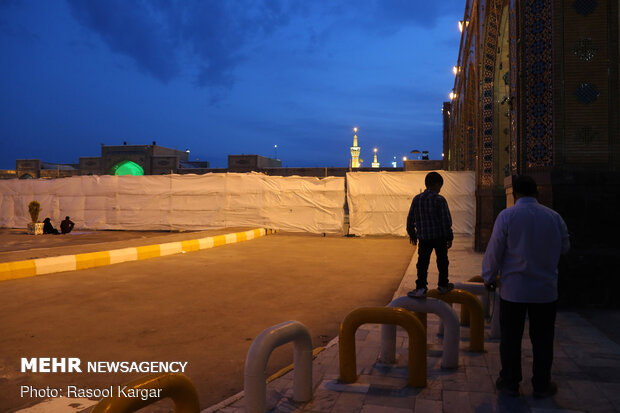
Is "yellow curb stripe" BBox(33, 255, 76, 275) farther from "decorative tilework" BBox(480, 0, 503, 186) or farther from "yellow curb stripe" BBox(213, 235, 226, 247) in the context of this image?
"decorative tilework" BBox(480, 0, 503, 186)

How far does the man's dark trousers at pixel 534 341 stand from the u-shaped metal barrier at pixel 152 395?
2.25 m

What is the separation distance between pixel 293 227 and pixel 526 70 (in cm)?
1172

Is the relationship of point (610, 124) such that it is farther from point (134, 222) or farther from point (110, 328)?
point (134, 222)

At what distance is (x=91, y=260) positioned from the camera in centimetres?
938

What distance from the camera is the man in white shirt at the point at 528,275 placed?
3172 mm

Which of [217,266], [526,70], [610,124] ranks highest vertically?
[526,70]

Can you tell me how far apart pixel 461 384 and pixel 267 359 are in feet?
5.30

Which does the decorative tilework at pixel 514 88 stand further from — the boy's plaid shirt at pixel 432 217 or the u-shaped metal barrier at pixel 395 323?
the u-shaped metal barrier at pixel 395 323

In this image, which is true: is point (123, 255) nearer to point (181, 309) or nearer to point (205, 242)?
point (205, 242)

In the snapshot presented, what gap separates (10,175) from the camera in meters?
53.8

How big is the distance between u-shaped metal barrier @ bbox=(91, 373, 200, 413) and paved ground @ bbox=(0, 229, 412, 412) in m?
1.07

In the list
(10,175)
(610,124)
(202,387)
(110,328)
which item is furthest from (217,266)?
(10,175)

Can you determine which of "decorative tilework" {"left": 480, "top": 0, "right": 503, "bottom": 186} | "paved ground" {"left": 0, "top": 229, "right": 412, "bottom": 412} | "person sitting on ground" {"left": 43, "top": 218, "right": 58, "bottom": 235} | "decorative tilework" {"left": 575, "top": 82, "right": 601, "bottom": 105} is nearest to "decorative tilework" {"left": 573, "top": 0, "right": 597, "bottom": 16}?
"decorative tilework" {"left": 575, "top": 82, "right": 601, "bottom": 105}

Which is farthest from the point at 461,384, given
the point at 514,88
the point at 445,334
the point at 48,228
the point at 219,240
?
the point at 48,228
